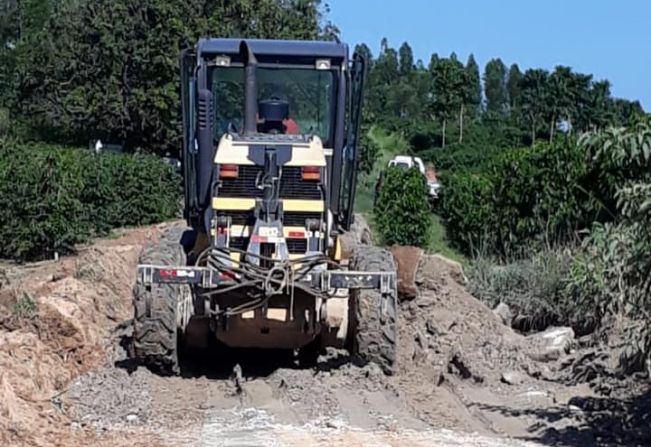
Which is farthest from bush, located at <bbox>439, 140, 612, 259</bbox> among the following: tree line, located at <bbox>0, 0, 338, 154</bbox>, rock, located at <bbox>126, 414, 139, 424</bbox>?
tree line, located at <bbox>0, 0, 338, 154</bbox>

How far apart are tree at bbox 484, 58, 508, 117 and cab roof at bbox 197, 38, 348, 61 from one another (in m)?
84.3

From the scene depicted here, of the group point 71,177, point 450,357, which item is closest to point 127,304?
point 450,357

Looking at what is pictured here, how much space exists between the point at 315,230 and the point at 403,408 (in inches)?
81.3

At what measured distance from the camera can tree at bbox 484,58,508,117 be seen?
95625mm

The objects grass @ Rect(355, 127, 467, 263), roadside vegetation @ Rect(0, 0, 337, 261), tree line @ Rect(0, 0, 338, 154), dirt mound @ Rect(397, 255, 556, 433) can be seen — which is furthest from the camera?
tree line @ Rect(0, 0, 338, 154)

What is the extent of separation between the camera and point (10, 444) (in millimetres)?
8430

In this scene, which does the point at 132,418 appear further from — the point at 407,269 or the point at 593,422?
the point at 407,269

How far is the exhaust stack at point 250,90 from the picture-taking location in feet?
38.5

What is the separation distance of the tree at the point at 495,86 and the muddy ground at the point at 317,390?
81942 millimetres

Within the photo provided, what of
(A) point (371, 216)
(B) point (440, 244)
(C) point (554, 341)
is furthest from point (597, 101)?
(C) point (554, 341)

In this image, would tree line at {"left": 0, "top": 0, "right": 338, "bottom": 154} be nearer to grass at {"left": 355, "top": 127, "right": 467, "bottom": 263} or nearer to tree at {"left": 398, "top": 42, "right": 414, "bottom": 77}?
grass at {"left": 355, "top": 127, "right": 467, "bottom": 263}

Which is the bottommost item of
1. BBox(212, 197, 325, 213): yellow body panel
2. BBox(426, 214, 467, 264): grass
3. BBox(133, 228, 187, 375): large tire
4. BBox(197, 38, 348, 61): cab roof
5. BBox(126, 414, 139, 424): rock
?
BBox(426, 214, 467, 264): grass

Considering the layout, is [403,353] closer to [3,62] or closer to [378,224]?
[378,224]

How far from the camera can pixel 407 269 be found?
15672 mm
